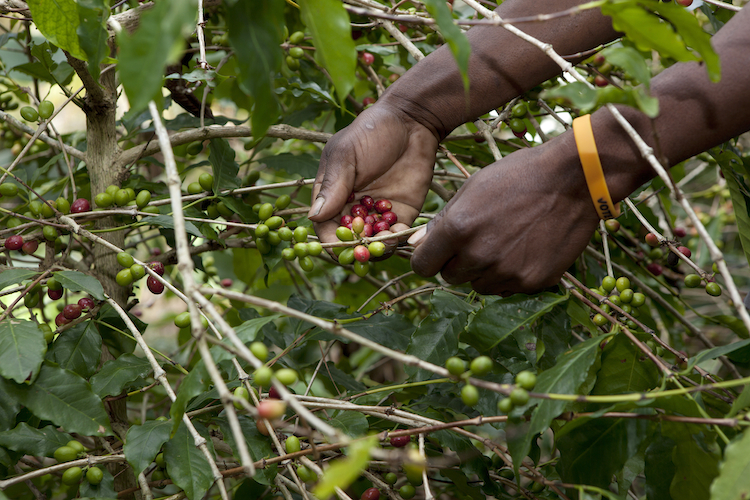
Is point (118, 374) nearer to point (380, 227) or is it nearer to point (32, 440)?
point (32, 440)

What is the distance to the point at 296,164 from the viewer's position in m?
1.86

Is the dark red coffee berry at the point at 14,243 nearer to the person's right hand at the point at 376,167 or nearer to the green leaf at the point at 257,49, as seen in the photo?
the person's right hand at the point at 376,167

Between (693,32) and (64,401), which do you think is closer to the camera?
(693,32)

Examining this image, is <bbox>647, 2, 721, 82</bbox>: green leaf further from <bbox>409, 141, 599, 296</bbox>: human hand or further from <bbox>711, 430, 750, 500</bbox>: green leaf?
<bbox>711, 430, 750, 500</bbox>: green leaf

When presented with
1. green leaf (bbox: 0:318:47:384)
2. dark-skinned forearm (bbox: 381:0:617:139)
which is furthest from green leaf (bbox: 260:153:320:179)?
green leaf (bbox: 0:318:47:384)

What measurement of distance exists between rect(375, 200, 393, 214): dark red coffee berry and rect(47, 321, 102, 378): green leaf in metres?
0.77

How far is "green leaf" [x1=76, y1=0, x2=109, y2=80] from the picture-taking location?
906 millimetres

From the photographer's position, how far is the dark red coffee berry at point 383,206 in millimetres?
1538

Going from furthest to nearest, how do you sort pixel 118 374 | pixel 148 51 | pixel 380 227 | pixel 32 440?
1. pixel 380 227
2. pixel 118 374
3. pixel 32 440
4. pixel 148 51

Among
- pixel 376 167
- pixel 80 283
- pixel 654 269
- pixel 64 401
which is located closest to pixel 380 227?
pixel 376 167

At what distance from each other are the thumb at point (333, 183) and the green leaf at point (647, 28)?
745 mm

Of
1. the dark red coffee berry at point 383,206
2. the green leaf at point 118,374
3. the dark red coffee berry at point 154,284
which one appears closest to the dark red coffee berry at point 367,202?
the dark red coffee berry at point 383,206

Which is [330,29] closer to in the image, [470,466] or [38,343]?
[38,343]

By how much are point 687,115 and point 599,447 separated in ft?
2.11
